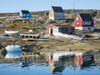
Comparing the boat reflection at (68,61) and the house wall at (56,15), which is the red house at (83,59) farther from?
the house wall at (56,15)

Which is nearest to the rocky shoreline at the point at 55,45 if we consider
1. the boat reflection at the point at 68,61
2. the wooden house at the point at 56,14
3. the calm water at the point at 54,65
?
the boat reflection at the point at 68,61

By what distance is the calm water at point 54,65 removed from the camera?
34031 millimetres

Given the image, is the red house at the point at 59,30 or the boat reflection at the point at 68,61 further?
the red house at the point at 59,30

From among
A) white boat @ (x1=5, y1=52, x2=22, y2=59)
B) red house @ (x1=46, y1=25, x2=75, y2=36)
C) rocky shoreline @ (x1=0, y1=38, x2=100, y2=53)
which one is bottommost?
white boat @ (x1=5, y1=52, x2=22, y2=59)

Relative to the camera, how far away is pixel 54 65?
38.3 m

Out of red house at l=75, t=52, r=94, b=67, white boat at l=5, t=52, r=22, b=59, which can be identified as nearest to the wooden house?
white boat at l=5, t=52, r=22, b=59

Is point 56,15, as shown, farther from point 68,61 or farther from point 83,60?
point 68,61

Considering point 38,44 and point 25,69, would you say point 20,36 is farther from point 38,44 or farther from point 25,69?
point 25,69

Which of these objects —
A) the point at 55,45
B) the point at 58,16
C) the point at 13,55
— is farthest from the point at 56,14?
the point at 13,55

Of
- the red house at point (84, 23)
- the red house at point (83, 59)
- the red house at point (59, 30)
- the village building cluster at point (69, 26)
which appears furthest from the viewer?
the red house at point (84, 23)

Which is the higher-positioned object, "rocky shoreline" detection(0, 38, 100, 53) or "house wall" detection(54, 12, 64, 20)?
"house wall" detection(54, 12, 64, 20)

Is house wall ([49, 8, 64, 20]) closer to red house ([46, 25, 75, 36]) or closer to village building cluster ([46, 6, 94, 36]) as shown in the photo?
village building cluster ([46, 6, 94, 36])

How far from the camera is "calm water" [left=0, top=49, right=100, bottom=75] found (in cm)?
3403

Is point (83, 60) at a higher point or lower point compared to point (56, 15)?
lower
